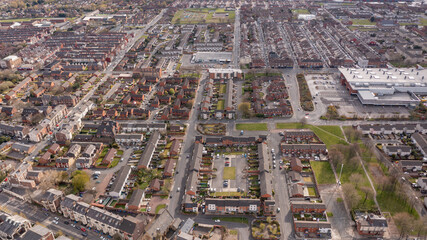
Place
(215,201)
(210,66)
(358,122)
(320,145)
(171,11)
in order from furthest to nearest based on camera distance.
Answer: (171,11) < (210,66) < (358,122) < (320,145) < (215,201)

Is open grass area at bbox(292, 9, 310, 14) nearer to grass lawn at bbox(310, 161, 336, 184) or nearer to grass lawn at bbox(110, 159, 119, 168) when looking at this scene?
Result: grass lawn at bbox(310, 161, 336, 184)

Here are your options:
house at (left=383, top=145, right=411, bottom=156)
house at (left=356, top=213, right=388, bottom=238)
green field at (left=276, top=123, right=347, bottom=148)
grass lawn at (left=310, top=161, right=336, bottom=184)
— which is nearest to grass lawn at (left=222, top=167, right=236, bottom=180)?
grass lawn at (left=310, top=161, right=336, bottom=184)

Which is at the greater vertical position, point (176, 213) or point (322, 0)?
point (322, 0)

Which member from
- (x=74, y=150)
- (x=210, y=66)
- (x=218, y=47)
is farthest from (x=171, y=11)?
(x=74, y=150)

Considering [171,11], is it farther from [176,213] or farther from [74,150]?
[176,213]

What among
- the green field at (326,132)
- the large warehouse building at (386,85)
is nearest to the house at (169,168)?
the green field at (326,132)
